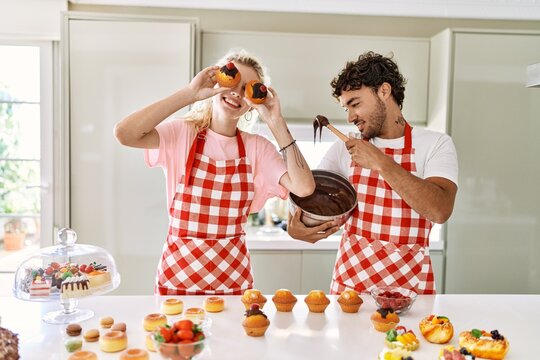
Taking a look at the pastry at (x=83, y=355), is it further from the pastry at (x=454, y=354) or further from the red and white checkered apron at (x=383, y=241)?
the red and white checkered apron at (x=383, y=241)

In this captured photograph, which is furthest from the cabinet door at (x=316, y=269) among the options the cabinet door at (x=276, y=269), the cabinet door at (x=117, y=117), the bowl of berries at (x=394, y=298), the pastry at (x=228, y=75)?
the pastry at (x=228, y=75)

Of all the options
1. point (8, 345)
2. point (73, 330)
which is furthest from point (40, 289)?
point (8, 345)

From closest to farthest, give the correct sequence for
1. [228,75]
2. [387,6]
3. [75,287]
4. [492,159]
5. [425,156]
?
[75,287] < [228,75] < [425,156] < [492,159] < [387,6]

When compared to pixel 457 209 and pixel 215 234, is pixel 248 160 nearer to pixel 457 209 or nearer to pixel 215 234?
pixel 215 234

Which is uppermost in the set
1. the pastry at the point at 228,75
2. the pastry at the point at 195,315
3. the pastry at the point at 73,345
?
the pastry at the point at 228,75

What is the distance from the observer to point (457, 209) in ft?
9.86

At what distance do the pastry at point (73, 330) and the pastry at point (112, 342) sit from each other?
0.11 metres

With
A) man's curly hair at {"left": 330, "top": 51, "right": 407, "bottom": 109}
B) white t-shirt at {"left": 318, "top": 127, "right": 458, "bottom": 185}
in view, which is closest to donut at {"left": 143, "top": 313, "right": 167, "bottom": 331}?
Answer: white t-shirt at {"left": 318, "top": 127, "right": 458, "bottom": 185}

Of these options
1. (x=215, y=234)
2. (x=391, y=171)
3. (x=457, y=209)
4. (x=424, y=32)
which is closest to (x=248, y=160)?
(x=215, y=234)

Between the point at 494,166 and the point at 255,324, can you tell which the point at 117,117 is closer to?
the point at 255,324

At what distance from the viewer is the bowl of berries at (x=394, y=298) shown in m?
1.41

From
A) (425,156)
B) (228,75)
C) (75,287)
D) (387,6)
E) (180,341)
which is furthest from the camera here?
(387,6)

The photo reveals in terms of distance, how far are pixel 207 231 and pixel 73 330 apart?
576 millimetres

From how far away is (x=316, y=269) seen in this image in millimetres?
2914
